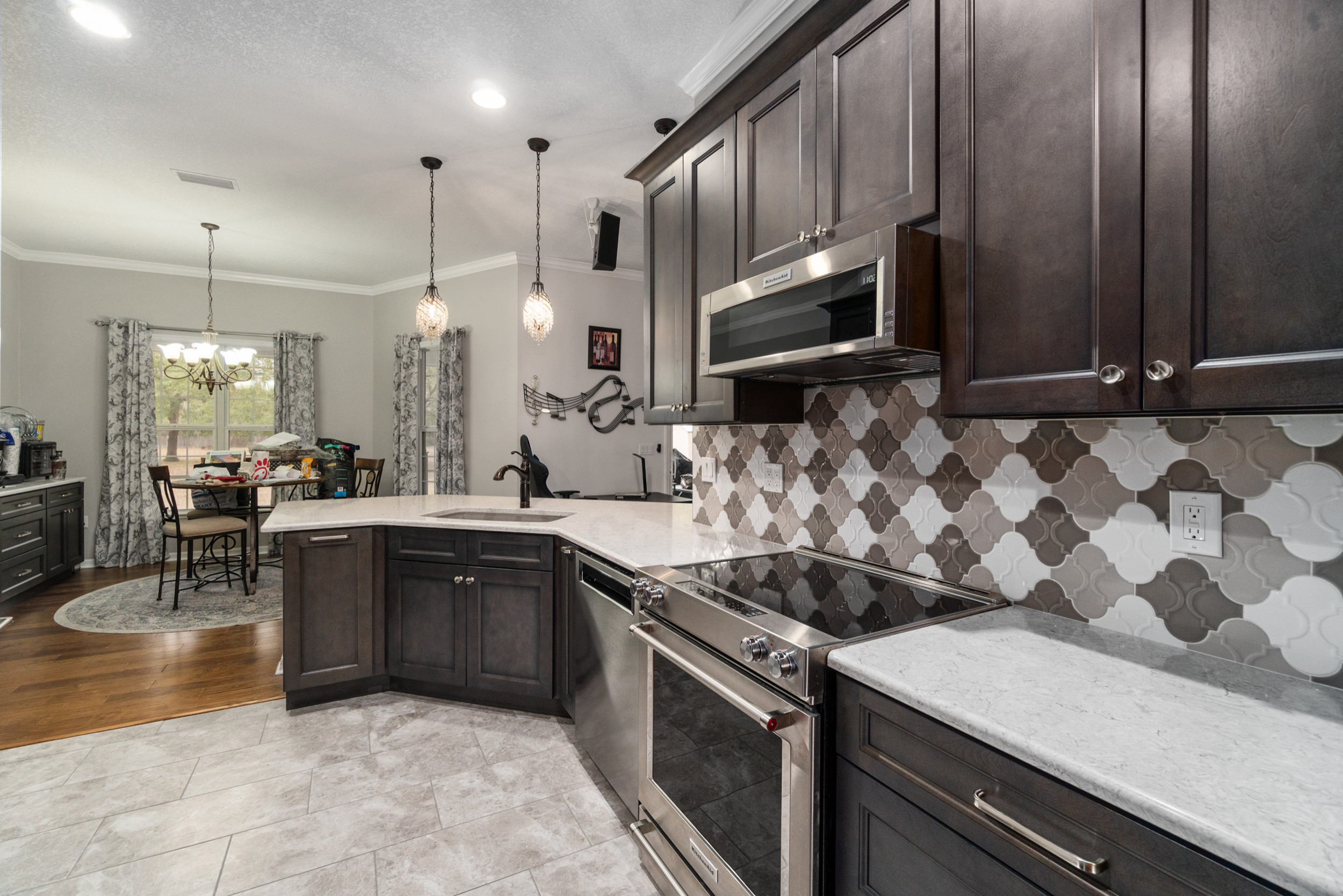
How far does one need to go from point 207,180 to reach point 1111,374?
4898mm

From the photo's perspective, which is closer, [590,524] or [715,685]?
A: [715,685]

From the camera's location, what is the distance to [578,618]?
234 centimetres

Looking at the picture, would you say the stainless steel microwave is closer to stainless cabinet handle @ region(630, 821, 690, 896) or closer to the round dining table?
stainless cabinet handle @ region(630, 821, 690, 896)

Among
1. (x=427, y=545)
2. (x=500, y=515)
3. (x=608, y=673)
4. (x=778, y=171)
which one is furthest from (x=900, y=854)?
(x=500, y=515)

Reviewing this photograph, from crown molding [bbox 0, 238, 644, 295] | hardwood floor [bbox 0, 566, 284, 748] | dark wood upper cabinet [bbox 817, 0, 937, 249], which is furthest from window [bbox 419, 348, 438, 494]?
dark wood upper cabinet [bbox 817, 0, 937, 249]

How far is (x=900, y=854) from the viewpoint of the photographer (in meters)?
0.99

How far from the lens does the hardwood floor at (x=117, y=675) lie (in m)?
2.67

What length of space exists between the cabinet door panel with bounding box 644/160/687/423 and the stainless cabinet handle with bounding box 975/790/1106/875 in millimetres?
1578

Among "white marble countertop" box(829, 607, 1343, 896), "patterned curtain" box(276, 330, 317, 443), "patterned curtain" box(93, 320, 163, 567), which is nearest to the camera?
"white marble countertop" box(829, 607, 1343, 896)

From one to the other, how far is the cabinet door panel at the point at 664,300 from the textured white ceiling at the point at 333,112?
68cm

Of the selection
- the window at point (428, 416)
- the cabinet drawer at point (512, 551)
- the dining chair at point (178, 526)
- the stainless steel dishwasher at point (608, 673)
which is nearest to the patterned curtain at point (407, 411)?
the window at point (428, 416)

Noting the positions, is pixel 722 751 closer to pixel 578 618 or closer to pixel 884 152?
pixel 578 618

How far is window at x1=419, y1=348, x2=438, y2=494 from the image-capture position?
606 centimetres

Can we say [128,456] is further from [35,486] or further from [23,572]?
[23,572]
